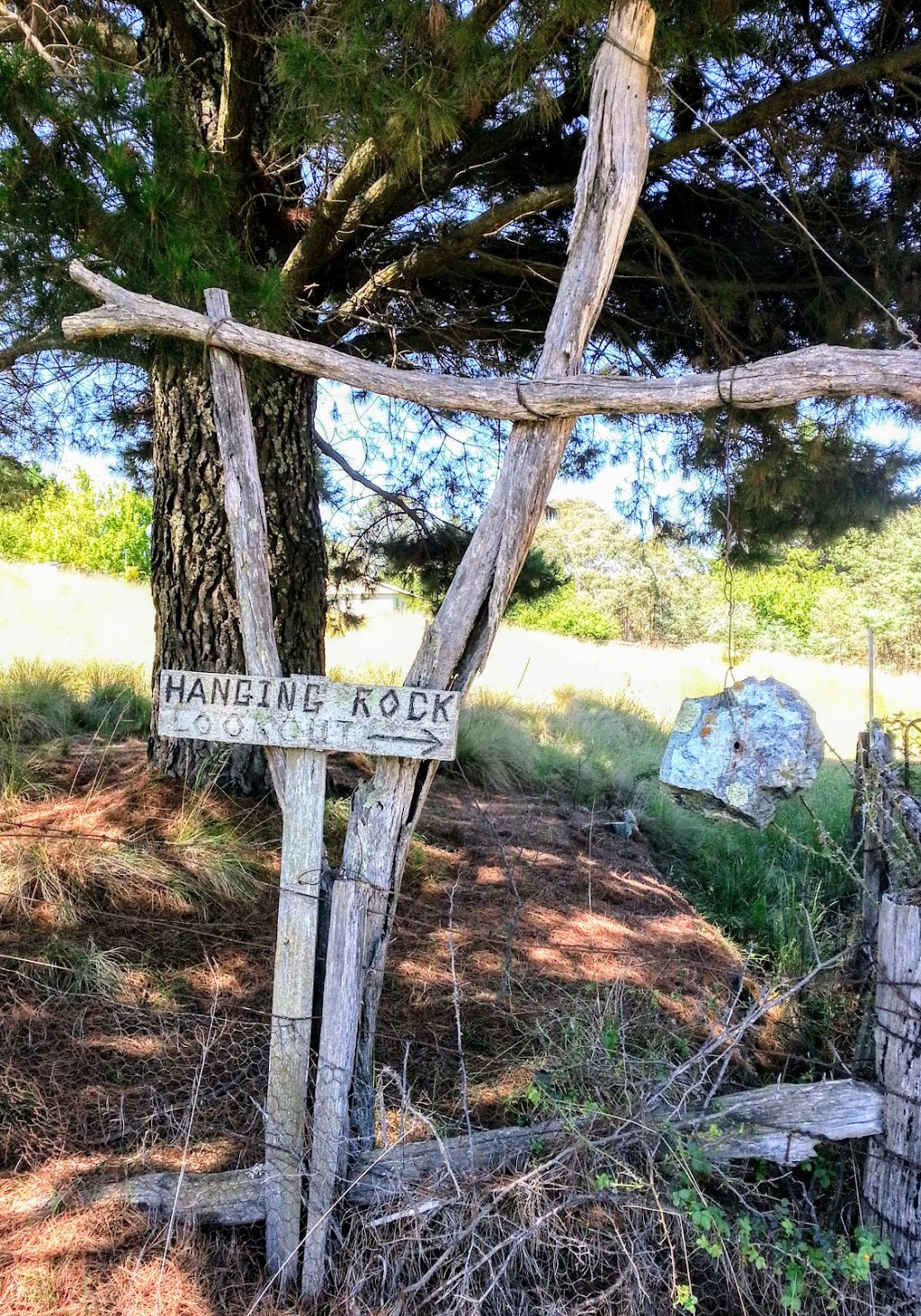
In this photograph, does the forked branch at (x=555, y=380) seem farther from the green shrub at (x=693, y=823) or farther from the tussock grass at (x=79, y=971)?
the green shrub at (x=693, y=823)

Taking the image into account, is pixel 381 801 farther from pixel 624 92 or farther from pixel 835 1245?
pixel 624 92

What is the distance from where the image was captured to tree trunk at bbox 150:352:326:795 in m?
4.31

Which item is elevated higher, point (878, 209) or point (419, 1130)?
point (878, 209)

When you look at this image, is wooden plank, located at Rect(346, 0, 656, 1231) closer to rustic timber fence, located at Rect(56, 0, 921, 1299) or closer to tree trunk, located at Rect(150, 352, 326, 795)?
rustic timber fence, located at Rect(56, 0, 921, 1299)

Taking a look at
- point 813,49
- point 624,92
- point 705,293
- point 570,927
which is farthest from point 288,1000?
point 813,49

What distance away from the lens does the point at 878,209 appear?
14.8 feet

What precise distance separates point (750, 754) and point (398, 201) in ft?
10.6

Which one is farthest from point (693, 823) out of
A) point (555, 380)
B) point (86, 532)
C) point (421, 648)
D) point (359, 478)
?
point (86, 532)

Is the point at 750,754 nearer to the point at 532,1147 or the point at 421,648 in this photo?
the point at 421,648

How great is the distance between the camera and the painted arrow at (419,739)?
2.14 metres

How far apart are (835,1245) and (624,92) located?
10.3 ft

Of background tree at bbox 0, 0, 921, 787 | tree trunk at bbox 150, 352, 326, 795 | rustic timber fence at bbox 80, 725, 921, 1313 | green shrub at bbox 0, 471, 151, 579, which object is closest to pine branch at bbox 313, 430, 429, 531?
background tree at bbox 0, 0, 921, 787

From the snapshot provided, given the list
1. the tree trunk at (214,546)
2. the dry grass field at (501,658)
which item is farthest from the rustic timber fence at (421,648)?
the dry grass field at (501,658)

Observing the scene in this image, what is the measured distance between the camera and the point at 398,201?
4.20 m
